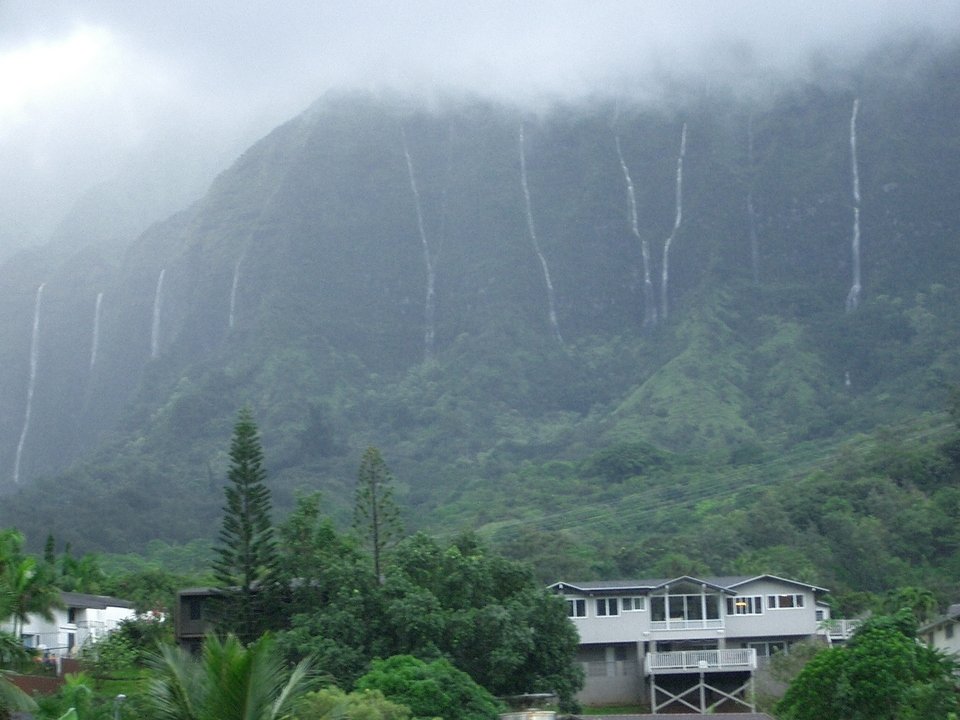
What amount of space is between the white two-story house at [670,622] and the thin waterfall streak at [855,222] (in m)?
105

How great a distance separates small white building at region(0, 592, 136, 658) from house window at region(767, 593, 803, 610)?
2376cm

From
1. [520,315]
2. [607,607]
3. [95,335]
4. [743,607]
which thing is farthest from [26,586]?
[95,335]

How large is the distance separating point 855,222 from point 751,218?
12095 mm

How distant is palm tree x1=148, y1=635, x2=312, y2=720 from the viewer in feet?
63.6

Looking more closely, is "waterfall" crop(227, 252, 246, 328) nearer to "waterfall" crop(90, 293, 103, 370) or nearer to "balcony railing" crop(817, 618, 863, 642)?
"waterfall" crop(90, 293, 103, 370)

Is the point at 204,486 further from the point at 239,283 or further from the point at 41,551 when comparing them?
the point at 239,283

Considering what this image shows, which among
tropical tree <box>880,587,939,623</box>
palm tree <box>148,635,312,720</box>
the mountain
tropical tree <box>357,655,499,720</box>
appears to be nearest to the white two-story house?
tropical tree <box>880,587,939,623</box>

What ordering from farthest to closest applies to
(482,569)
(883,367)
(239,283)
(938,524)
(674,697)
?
(239,283)
(883,367)
(938,524)
(674,697)
(482,569)

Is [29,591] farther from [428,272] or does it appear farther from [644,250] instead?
[644,250]

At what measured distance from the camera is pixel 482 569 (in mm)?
49406

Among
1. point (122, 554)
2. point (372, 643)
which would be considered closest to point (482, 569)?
point (372, 643)

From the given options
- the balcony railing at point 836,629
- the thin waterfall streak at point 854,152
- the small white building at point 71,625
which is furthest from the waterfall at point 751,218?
the small white building at point 71,625

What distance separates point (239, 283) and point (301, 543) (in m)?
131

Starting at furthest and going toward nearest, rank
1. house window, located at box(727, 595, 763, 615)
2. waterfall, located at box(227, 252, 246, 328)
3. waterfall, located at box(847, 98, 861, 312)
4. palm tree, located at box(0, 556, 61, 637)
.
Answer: waterfall, located at box(227, 252, 246, 328), waterfall, located at box(847, 98, 861, 312), house window, located at box(727, 595, 763, 615), palm tree, located at box(0, 556, 61, 637)
